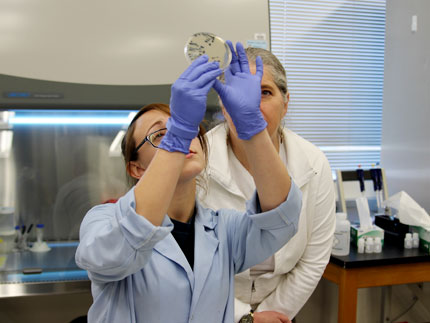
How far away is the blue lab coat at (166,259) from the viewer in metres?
0.71

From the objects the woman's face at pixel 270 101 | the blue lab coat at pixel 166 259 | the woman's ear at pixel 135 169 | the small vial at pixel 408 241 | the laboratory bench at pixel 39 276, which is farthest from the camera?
the small vial at pixel 408 241

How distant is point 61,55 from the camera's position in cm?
156

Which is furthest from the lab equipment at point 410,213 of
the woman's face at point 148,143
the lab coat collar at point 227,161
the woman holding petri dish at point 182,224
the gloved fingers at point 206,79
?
the gloved fingers at point 206,79

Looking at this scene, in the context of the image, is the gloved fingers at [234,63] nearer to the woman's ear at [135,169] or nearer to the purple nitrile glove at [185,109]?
the purple nitrile glove at [185,109]

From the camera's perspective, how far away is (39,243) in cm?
178

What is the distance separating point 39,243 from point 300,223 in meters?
1.13

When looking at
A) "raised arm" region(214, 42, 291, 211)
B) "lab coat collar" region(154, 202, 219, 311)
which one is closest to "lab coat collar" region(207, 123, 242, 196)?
"lab coat collar" region(154, 202, 219, 311)

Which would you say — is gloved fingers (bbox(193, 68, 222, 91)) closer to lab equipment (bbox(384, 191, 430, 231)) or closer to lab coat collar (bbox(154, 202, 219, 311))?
lab coat collar (bbox(154, 202, 219, 311))


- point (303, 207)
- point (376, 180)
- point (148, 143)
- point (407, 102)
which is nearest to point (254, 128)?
point (148, 143)

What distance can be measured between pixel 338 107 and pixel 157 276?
7.00ft

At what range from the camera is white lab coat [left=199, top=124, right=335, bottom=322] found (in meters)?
1.31

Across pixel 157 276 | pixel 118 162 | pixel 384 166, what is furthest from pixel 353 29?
pixel 157 276

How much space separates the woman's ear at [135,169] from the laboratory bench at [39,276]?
2.43ft

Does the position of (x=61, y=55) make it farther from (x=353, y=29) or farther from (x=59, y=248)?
(x=353, y=29)
